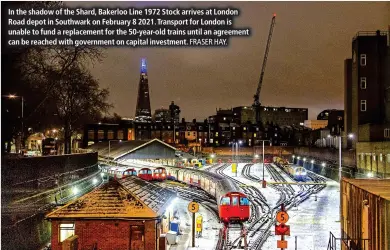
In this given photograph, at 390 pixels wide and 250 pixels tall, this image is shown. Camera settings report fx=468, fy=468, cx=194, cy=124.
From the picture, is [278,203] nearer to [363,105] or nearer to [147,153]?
[363,105]

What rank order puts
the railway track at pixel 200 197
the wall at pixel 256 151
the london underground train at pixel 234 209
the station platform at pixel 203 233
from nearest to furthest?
the station platform at pixel 203 233 < the london underground train at pixel 234 209 < the railway track at pixel 200 197 < the wall at pixel 256 151

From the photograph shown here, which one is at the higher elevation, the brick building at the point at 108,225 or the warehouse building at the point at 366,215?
the warehouse building at the point at 366,215

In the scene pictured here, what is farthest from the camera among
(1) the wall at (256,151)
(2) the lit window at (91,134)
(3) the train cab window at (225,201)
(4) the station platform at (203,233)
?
(2) the lit window at (91,134)

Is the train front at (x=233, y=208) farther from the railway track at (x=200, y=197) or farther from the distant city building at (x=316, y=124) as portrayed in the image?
the distant city building at (x=316, y=124)

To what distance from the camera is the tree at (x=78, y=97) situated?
4688 centimetres

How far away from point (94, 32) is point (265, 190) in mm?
38157

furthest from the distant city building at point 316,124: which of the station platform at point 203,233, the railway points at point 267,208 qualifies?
the station platform at point 203,233

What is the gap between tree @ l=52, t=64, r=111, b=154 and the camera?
154ft

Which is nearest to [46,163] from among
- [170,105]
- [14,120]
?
[14,120]

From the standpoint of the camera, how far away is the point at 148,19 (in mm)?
14305

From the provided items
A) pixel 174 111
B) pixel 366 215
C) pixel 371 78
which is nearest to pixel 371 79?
pixel 371 78

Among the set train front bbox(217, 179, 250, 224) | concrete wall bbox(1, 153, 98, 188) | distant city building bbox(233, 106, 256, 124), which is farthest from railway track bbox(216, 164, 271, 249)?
distant city building bbox(233, 106, 256, 124)

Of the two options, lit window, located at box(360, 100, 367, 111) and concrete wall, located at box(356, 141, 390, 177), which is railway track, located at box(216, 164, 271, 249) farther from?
lit window, located at box(360, 100, 367, 111)

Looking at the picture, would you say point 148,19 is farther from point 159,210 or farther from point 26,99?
point 26,99
